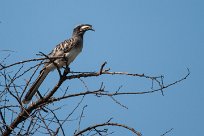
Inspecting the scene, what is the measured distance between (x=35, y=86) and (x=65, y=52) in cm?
114

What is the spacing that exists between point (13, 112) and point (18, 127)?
0.18 meters

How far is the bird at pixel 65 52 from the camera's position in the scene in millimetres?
5784

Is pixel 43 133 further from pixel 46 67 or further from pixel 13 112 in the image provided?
pixel 46 67

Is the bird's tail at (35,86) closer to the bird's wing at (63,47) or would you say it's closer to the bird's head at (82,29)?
the bird's wing at (63,47)

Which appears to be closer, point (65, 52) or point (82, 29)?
point (65, 52)

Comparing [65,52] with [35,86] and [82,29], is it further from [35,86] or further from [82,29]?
[35,86]

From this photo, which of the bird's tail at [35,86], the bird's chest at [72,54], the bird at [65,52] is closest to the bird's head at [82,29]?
the bird at [65,52]

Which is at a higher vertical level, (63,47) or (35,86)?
(63,47)

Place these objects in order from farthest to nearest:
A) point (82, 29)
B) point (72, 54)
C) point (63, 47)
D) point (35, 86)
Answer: point (82, 29)
point (63, 47)
point (72, 54)
point (35, 86)

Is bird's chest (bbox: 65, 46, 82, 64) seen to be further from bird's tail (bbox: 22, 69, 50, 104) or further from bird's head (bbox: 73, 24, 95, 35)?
bird's head (bbox: 73, 24, 95, 35)

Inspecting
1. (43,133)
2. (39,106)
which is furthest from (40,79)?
(43,133)

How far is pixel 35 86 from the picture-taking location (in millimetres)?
5766

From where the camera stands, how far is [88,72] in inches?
191

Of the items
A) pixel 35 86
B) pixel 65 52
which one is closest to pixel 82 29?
pixel 65 52
